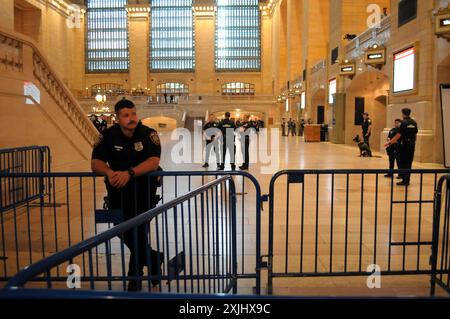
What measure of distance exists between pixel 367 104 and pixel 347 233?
68.5ft

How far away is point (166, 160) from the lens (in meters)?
17.1

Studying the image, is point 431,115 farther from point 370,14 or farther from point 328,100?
point 328,100

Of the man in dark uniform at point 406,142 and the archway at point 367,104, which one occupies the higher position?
the archway at point 367,104

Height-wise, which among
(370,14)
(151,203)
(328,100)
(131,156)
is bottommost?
(151,203)

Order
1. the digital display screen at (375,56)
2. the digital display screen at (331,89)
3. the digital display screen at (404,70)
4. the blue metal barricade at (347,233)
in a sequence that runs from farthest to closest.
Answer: the digital display screen at (331,89) → the digital display screen at (375,56) → the digital display screen at (404,70) → the blue metal barricade at (347,233)

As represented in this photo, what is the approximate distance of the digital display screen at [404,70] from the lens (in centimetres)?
1575

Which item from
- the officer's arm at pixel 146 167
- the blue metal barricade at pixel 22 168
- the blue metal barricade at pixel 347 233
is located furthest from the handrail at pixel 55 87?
the officer's arm at pixel 146 167

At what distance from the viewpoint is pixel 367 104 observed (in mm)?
25062

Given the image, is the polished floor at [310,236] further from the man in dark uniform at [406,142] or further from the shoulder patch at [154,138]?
the shoulder patch at [154,138]

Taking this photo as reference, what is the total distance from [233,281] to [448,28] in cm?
1131

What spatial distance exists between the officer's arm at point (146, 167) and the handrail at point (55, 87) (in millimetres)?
6532

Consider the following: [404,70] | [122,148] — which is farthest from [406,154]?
[122,148]

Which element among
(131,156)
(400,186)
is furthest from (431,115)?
(131,156)
